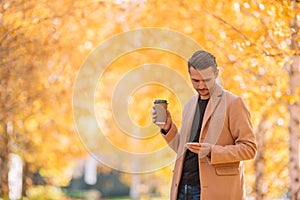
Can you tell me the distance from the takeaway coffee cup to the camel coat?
0.26 m

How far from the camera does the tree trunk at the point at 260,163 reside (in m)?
10.1

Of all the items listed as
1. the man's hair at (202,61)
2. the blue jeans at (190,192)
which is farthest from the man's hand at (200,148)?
the man's hair at (202,61)

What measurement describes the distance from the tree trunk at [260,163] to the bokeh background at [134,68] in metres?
0.02

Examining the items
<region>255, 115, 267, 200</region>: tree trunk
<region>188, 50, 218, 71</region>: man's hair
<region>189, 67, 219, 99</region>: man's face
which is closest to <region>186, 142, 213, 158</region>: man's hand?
<region>189, 67, 219, 99</region>: man's face

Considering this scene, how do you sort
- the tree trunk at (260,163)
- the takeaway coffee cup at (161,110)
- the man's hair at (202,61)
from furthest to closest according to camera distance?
1. the tree trunk at (260,163)
2. the takeaway coffee cup at (161,110)
3. the man's hair at (202,61)

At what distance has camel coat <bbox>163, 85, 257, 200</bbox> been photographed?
15.3 feet

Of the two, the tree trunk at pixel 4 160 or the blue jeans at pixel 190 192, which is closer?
the blue jeans at pixel 190 192

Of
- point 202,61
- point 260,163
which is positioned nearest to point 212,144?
point 202,61

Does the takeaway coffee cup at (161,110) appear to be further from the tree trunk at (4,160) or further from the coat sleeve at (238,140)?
the tree trunk at (4,160)

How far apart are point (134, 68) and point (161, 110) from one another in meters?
7.26

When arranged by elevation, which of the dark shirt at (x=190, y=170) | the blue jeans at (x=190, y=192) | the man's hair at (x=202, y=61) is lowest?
the blue jeans at (x=190, y=192)

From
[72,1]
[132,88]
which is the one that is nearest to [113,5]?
[72,1]

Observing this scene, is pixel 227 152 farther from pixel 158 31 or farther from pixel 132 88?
pixel 132 88

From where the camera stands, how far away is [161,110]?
16.2ft
